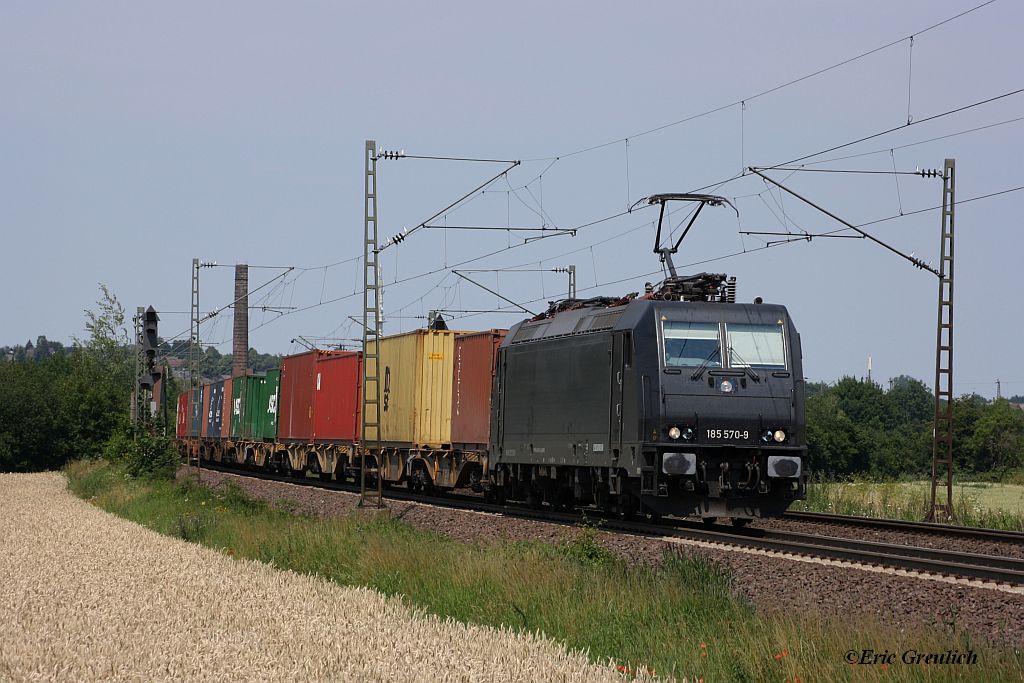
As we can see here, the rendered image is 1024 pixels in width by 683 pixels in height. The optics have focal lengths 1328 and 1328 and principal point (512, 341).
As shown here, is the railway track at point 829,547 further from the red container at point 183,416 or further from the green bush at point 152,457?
the red container at point 183,416

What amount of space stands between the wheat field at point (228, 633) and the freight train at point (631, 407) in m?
7.59

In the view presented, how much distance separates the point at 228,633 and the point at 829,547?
10383mm

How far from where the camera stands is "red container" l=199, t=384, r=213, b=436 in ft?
205

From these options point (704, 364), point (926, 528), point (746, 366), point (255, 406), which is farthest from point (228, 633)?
point (255, 406)

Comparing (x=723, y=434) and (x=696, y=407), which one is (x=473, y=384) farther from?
(x=723, y=434)

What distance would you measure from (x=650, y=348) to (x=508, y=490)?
25.6 feet

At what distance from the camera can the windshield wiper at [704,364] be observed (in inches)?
808

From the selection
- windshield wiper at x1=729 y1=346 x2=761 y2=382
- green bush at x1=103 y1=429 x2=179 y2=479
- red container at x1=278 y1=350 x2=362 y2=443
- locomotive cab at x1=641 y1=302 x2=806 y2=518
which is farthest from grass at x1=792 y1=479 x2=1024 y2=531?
green bush at x1=103 y1=429 x2=179 y2=479

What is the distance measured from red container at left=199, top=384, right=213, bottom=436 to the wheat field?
4784 cm

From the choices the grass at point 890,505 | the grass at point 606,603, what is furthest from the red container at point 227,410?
the grass at point 606,603

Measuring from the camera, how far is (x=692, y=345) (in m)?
20.7

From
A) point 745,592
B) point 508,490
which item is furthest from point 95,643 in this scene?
point 508,490

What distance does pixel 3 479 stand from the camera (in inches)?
2111

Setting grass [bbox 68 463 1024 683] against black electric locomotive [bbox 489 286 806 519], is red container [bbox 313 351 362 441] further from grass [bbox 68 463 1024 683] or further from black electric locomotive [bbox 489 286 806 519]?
grass [bbox 68 463 1024 683]
